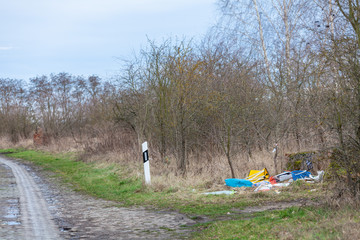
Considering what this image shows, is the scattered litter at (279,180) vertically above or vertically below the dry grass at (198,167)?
below

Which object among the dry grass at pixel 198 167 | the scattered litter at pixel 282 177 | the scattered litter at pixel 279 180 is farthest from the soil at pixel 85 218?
the scattered litter at pixel 282 177

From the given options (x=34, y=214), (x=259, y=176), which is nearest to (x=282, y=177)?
(x=259, y=176)

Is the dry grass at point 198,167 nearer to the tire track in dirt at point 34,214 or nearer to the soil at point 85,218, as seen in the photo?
the soil at point 85,218

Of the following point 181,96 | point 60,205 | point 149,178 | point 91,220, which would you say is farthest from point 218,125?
point 91,220

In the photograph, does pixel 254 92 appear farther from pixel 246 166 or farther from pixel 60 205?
pixel 60 205

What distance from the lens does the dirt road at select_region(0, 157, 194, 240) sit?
7359mm

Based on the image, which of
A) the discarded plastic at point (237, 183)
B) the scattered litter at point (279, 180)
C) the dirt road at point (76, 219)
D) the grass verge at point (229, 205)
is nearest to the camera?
the grass verge at point (229, 205)

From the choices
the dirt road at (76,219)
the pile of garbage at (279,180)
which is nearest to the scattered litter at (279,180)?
the pile of garbage at (279,180)

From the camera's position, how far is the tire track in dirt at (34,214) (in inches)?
295

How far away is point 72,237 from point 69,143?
84.2ft

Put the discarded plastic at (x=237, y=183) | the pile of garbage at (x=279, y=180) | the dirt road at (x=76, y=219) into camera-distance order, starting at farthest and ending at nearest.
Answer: the discarded plastic at (x=237, y=183), the pile of garbage at (x=279, y=180), the dirt road at (x=76, y=219)

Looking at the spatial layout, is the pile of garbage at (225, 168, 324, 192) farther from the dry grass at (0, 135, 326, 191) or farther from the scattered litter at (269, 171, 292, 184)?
the dry grass at (0, 135, 326, 191)

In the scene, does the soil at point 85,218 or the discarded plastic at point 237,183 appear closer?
the soil at point 85,218

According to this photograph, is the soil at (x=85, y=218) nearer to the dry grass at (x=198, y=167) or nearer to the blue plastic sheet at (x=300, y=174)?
the dry grass at (x=198, y=167)
